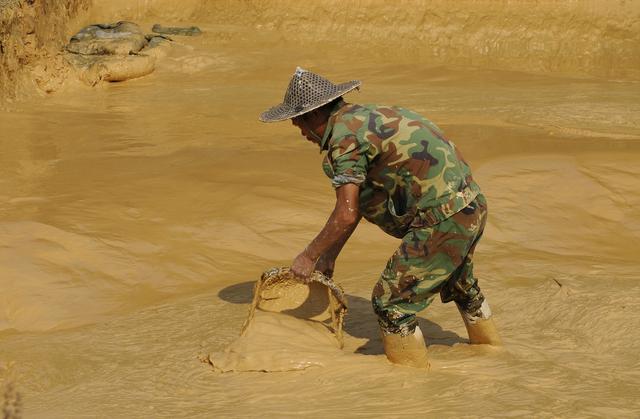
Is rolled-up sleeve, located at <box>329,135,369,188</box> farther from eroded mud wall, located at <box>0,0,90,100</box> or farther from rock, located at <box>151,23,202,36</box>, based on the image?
rock, located at <box>151,23,202,36</box>

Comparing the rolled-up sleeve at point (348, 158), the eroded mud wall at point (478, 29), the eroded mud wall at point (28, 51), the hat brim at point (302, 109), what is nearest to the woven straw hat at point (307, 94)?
the hat brim at point (302, 109)

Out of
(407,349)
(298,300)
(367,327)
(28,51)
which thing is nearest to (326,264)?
(298,300)

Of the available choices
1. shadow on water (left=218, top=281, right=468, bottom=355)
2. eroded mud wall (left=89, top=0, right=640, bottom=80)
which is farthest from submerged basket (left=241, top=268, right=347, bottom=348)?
eroded mud wall (left=89, top=0, right=640, bottom=80)

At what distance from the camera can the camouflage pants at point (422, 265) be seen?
3.69 m

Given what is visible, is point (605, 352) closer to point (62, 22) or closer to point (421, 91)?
point (421, 91)

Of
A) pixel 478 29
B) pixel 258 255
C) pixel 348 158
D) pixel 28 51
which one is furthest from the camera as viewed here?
pixel 478 29

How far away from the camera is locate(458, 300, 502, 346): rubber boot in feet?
13.5

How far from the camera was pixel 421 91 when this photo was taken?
37.3 feet

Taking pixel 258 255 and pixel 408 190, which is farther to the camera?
pixel 258 255

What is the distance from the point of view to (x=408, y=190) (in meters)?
3.69

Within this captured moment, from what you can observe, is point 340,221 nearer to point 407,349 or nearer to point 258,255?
point 407,349

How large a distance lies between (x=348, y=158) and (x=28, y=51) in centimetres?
887

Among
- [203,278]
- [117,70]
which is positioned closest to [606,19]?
[117,70]

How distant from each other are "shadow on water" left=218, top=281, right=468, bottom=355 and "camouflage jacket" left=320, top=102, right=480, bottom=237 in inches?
34.7
